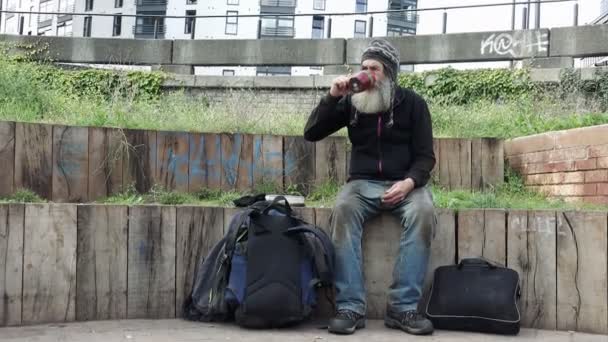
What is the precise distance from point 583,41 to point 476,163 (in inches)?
274

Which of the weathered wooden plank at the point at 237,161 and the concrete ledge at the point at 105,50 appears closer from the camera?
the weathered wooden plank at the point at 237,161

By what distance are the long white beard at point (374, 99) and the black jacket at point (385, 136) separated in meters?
0.05

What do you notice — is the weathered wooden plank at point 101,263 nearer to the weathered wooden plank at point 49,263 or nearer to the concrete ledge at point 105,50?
the weathered wooden plank at point 49,263

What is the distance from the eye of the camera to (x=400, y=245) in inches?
144

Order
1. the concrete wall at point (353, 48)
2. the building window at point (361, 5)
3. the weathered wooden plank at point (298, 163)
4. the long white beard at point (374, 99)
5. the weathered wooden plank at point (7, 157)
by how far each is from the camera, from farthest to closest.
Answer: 1. the building window at point (361, 5)
2. the concrete wall at point (353, 48)
3. the weathered wooden plank at point (298, 163)
4. the weathered wooden plank at point (7, 157)
5. the long white beard at point (374, 99)

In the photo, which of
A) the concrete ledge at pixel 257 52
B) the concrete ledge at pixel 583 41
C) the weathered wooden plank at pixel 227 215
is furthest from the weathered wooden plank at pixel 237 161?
the concrete ledge at pixel 257 52

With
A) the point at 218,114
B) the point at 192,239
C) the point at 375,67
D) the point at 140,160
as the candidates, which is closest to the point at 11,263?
the point at 192,239

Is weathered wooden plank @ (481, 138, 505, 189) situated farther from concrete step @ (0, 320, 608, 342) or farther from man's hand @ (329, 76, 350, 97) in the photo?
man's hand @ (329, 76, 350, 97)

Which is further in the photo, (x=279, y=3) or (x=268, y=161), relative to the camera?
(x=279, y=3)

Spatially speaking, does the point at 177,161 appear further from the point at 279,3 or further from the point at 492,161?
the point at 279,3

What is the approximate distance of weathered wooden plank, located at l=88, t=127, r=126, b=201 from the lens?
14.6 feet

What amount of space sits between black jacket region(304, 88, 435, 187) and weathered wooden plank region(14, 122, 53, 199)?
5.97ft

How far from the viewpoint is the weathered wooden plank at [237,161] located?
15.8ft

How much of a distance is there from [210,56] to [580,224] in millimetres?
10502
